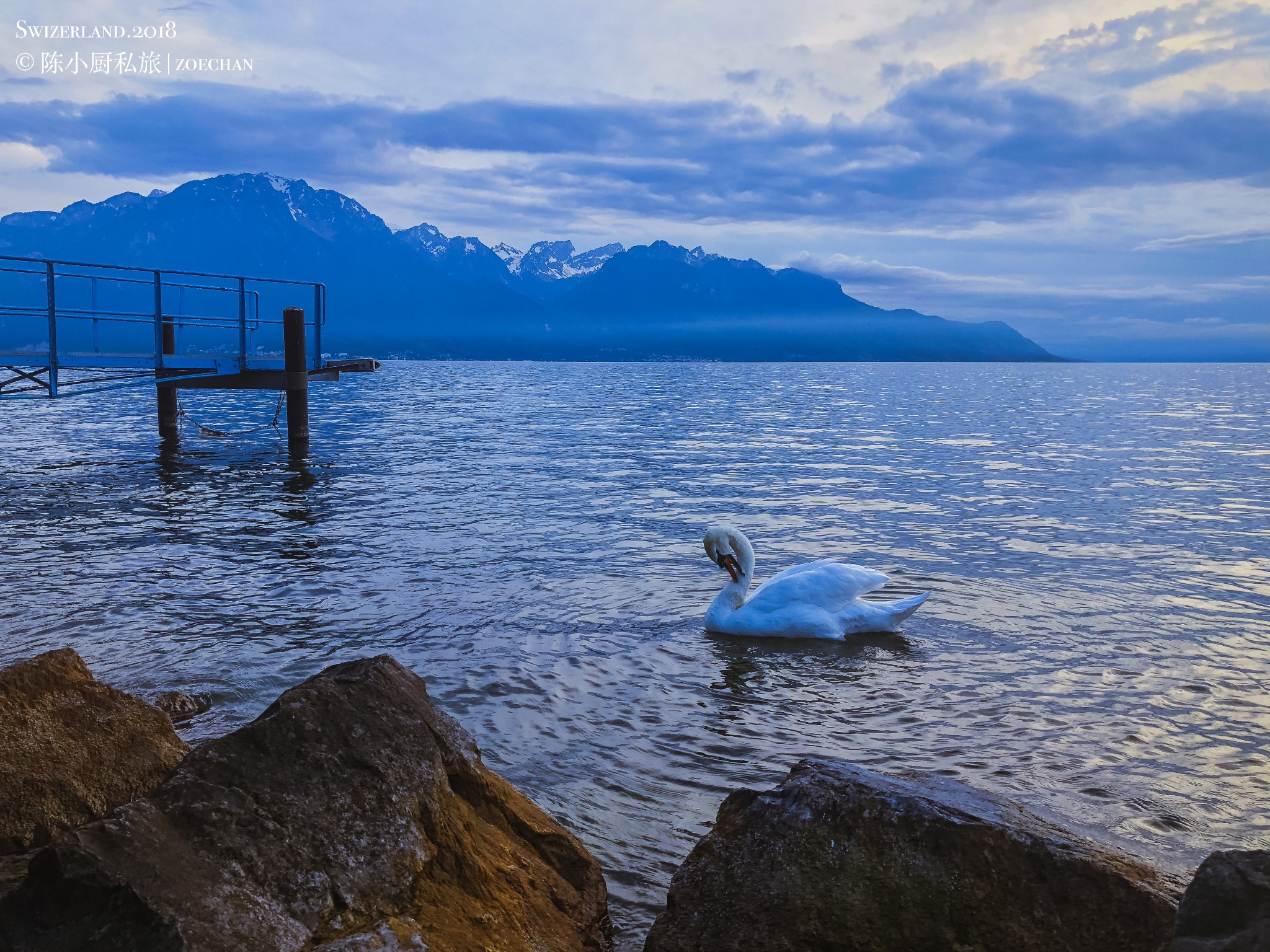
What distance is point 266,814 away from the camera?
11.0ft

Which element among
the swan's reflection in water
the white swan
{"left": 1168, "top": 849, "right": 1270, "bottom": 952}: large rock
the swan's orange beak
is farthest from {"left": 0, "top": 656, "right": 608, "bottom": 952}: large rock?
the swan's orange beak

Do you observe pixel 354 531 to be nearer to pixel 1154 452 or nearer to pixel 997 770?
pixel 997 770

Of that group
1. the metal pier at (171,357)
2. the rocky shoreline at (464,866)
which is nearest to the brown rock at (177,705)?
the rocky shoreline at (464,866)

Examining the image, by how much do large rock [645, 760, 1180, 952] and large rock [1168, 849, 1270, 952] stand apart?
1.46 ft

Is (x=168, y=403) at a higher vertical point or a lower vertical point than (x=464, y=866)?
lower

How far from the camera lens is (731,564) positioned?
9.70 metres

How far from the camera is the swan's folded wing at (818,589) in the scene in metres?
9.23

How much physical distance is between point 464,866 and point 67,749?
2.27 meters

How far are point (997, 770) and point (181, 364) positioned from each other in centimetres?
2081

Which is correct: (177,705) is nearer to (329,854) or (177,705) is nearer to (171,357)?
(329,854)

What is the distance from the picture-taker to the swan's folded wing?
9234 millimetres

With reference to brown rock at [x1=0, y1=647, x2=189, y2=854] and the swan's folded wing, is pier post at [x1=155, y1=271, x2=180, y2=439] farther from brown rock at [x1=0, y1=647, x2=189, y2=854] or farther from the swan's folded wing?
brown rock at [x1=0, y1=647, x2=189, y2=854]

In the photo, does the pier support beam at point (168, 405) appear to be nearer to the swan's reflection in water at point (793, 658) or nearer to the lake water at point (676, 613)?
the lake water at point (676, 613)

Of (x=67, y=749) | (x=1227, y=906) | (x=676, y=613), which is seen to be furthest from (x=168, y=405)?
(x=1227, y=906)
